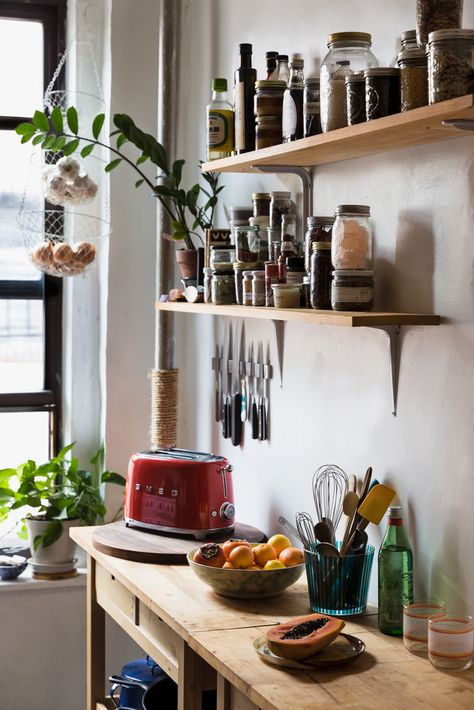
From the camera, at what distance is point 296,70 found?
2.31 m

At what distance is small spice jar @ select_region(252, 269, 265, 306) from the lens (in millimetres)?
2389

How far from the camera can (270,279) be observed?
2.34m

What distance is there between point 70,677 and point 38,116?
1.84 meters

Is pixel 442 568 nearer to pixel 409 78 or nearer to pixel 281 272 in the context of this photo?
pixel 281 272

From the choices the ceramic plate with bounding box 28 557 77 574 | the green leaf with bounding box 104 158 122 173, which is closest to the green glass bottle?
the green leaf with bounding box 104 158 122 173

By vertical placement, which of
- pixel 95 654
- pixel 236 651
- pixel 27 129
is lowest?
pixel 95 654

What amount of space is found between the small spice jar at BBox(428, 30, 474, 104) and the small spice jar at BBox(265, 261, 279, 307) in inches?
30.1

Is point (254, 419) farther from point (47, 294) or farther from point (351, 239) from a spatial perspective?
point (47, 294)

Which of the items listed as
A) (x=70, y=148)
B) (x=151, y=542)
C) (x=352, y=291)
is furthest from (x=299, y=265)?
(x=70, y=148)

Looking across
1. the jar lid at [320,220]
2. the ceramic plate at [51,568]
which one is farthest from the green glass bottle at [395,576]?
the ceramic plate at [51,568]

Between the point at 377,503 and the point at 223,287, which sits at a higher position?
the point at 223,287

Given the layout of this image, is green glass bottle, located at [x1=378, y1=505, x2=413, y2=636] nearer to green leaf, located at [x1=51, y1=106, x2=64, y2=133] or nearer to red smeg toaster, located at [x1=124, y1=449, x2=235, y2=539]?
red smeg toaster, located at [x1=124, y1=449, x2=235, y2=539]

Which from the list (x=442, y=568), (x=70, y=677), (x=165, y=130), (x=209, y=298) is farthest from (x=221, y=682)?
(x=165, y=130)

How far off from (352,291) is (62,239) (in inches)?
73.5
